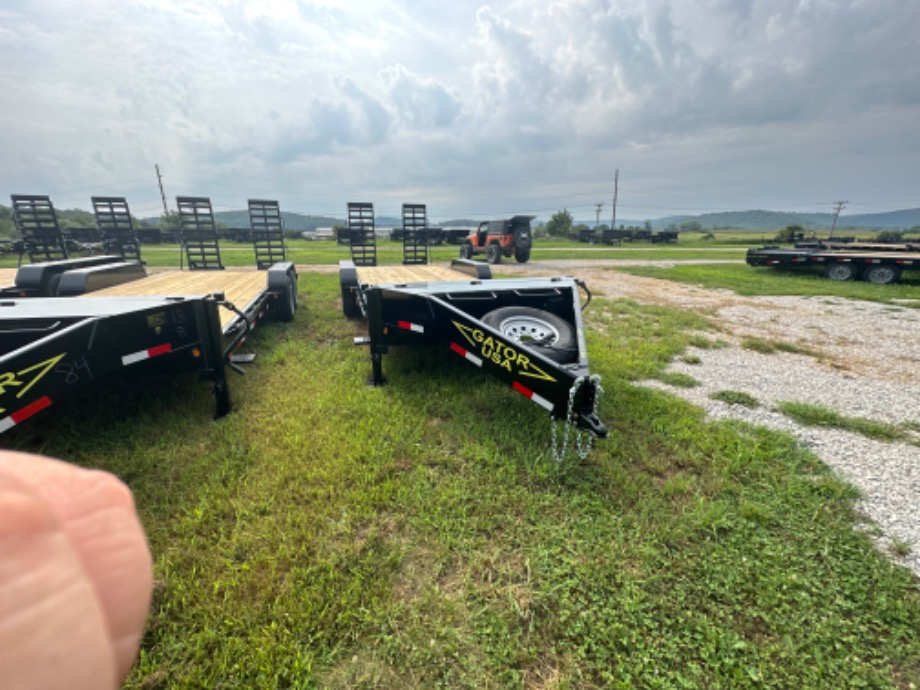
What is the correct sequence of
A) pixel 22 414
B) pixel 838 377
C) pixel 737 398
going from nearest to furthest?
pixel 22 414 < pixel 737 398 < pixel 838 377

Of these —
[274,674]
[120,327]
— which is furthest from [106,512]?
[120,327]

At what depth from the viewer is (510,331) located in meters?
3.73

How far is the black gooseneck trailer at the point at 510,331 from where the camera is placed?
2.54m

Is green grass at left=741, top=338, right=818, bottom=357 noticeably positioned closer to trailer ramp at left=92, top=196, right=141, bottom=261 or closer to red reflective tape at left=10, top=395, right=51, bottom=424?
red reflective tape at left=10, top=395, right=51, bottom=424

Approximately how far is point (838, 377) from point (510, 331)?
4125 mm

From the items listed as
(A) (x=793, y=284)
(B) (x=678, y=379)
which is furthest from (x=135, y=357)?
(A) (x=793, y=284)

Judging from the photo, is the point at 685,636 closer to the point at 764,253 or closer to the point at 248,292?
the point at 248,292

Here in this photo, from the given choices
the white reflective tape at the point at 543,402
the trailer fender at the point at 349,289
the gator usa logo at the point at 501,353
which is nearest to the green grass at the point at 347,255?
the trailer fender at the point at 349,289

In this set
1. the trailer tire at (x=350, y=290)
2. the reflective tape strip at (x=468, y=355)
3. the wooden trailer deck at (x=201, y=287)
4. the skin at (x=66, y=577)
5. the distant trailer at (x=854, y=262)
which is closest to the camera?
the skin at (x=66, y=577)

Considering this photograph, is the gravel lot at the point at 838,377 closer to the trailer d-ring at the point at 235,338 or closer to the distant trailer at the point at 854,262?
the trailer d-ring at the point at 235,338

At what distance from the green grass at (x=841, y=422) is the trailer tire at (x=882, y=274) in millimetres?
12515

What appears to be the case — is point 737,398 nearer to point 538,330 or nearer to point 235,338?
point 538,330

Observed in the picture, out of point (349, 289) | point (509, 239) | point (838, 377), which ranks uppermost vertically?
point (509, 239)

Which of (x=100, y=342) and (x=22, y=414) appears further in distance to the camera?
(x=100, y=342)
